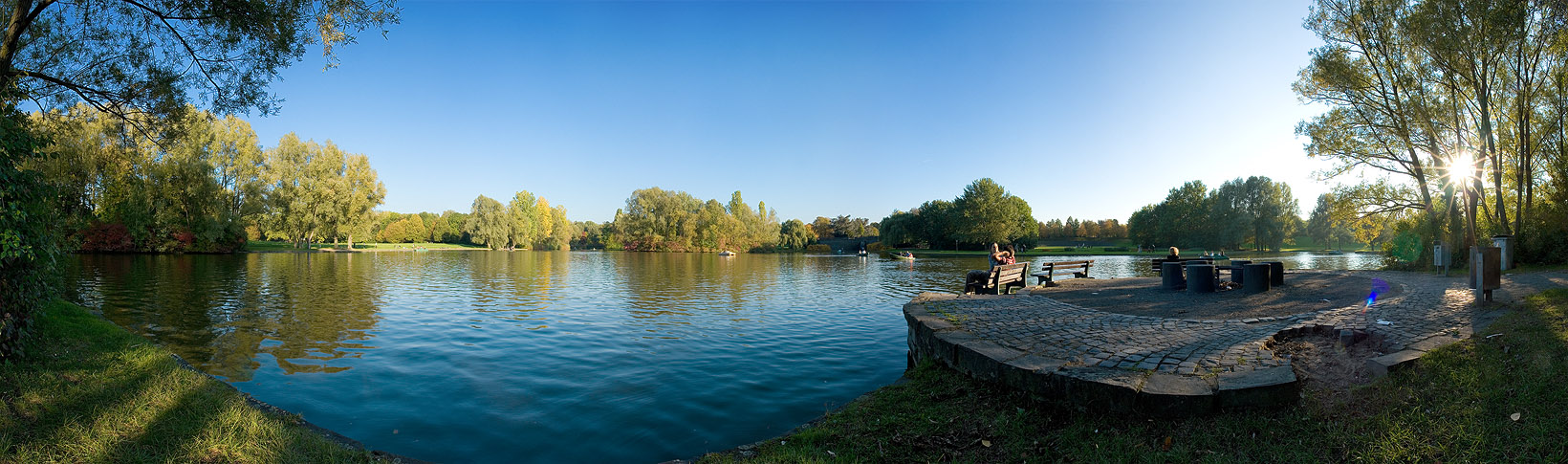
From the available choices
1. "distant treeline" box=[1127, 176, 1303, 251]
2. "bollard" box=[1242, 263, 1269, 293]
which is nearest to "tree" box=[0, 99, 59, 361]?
"bollard" box=[1242, 263, 1269, 293]

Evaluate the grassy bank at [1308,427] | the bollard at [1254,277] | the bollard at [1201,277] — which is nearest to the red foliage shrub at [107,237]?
the grassy bank at [1308,427]

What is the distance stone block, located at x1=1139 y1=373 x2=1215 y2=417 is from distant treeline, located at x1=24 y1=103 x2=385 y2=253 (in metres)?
40.2

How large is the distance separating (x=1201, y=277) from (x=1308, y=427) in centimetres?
926

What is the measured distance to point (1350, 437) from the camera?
346cm

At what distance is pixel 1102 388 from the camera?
13.8 ft

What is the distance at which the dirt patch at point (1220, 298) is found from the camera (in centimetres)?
874

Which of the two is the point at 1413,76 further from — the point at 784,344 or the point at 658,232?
the point at 658,232

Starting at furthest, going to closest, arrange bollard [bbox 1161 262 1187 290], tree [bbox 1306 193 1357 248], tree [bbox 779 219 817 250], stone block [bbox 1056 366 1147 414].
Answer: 1. tree [bbox 779 219 817 250]
2. tree [bbox 1306 193 1357 248]
3. bollard [bbox 1161 262 1187 290]
4. stone block [bbox 1056 366 1147 414]

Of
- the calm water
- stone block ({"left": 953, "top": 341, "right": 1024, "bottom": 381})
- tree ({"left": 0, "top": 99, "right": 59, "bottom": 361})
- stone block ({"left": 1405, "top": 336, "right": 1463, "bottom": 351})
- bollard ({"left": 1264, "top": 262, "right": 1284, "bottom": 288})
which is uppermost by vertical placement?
tree ({"left": 0, "top": 99, "right": 59, "bottom": 361})

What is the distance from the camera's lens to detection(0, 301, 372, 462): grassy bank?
3727mm

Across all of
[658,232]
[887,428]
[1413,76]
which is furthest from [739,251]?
[887,428]

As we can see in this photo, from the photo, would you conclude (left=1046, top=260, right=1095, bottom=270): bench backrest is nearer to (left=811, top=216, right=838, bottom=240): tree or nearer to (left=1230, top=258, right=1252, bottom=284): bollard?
(left=1230, top=258, right=1252, bottom=284): bollard

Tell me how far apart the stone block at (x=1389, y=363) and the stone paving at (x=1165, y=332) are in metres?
0.04

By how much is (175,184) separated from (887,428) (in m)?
56.3
